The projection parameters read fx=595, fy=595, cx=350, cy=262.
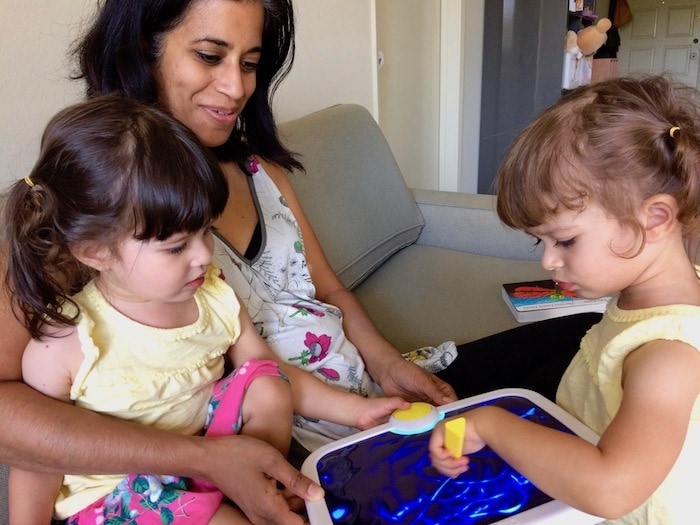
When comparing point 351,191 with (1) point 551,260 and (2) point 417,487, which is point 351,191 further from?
(2) point 417,487

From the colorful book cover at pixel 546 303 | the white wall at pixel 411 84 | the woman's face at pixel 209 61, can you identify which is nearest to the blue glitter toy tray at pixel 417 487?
the woman's face at pixel 209 61

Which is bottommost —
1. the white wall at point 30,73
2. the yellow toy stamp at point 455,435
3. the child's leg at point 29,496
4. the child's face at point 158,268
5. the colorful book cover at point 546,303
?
the colorful book cover at point 546,303

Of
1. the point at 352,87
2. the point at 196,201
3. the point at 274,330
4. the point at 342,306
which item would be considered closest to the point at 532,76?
the point at 352,87

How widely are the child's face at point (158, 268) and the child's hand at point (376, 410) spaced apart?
333mm

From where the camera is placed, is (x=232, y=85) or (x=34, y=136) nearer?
(x=232, y=85)

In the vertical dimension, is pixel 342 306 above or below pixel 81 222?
below

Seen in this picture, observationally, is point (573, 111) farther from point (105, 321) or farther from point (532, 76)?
point (532, 76)

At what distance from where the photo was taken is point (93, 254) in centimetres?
72

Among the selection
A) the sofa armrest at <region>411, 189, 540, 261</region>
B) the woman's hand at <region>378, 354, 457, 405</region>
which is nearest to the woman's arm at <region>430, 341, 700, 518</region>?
the woman's hand at <region>378, 354, 457, 405</region>

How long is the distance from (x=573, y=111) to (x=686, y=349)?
11.9 inches

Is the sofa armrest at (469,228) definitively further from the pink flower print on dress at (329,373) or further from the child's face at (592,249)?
the child's face at (592,249)

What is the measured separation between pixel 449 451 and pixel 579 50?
11.2 feet

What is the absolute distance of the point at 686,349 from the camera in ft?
2.02

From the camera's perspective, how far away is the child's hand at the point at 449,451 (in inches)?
27.0
